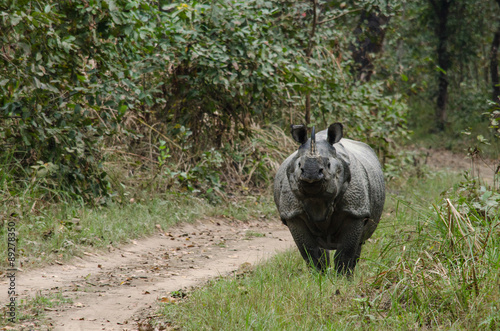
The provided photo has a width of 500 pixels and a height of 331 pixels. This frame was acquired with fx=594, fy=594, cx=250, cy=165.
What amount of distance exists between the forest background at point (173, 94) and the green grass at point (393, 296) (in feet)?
6.58

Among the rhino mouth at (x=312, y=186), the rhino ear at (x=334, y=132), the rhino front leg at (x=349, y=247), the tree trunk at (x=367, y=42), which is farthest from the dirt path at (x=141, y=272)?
the tree trunk at (x=367, y=42)

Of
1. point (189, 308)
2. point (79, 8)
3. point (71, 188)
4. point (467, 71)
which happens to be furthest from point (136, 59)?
point (467, 71)

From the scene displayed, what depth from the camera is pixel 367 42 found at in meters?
15.7

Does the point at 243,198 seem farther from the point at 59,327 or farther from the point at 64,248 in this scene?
the point at 59,327

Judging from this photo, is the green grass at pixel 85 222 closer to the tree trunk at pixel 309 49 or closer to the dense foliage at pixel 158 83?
the dense foliage at pixel 158 83

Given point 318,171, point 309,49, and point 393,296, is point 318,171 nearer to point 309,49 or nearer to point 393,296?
point 393,296

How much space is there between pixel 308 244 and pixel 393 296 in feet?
4.10

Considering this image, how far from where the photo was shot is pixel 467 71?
84.3 feet

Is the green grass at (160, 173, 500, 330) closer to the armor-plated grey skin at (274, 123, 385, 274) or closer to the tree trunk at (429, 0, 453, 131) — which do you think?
the armor-plated grey skin at (274, 123, 385, 274)

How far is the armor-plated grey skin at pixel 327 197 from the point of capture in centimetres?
449

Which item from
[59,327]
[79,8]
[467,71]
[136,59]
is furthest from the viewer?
[467,71]

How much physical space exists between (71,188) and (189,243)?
192 centimetres

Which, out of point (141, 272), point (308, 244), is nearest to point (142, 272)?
point (141, 272)

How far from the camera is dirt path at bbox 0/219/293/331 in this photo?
16.6ft
